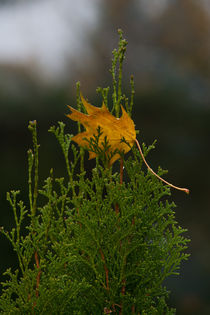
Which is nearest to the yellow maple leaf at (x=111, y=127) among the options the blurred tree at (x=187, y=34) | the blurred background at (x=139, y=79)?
Answer: the blurred background at (x=139, y=79)

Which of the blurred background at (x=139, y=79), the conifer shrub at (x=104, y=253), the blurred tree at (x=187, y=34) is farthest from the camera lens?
the blurred tree at (x=187, y=34)

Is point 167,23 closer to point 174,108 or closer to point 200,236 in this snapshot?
point 174,108

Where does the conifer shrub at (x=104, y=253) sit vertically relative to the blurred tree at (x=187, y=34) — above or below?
below

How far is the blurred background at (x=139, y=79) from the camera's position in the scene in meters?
3.22

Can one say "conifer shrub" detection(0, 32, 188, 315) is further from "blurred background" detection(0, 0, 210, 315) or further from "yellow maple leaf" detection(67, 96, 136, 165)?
"blurred background" detection(0, 0, 210, 315)

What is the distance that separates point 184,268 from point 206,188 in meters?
0.72

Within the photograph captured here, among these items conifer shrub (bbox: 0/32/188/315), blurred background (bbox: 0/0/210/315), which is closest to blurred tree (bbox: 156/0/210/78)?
blurred background (bbox: 0/0/210/315)

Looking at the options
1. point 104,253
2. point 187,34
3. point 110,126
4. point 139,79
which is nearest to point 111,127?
point 110,126

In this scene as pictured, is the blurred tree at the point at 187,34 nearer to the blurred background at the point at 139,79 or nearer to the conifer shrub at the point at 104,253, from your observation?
the blurred background at the point at 139,79

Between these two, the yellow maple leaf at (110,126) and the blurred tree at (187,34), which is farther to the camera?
the blurred tree at (187,34)

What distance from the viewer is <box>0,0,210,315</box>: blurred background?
127 inches

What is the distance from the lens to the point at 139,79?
11.4 feet

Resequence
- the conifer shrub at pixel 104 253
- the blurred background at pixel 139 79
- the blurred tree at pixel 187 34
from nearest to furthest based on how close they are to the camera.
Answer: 1. the conifer shrub at pixel 104 253
2. the blurred background at pixel 139 79
3. the blurred tree at pixel 187 34

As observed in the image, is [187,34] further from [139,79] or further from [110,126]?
[110,126]
